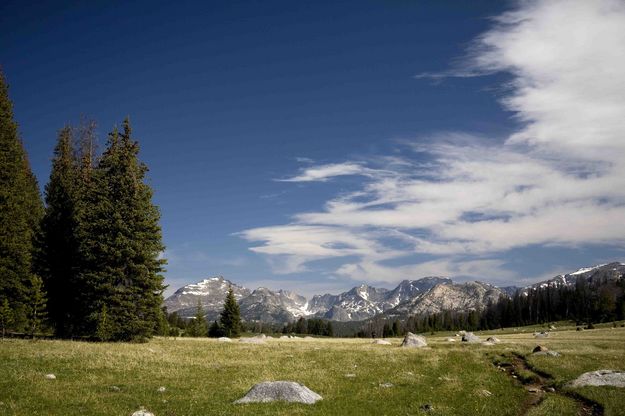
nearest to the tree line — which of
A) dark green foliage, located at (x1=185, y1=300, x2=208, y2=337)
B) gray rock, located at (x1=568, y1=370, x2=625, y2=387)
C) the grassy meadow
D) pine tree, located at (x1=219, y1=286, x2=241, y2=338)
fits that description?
the grassy meadow

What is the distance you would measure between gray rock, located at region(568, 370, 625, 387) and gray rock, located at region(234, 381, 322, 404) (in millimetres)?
15786

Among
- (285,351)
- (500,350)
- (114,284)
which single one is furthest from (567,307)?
(114,284)

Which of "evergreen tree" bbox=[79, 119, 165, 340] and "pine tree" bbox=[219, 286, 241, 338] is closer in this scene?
"evergreen tree" bbox=[79, 119, 165, 340]

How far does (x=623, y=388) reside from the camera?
23.3m

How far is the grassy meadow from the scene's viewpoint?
1862cm

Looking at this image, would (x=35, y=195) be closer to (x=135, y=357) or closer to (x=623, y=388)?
(x=135, y=357)

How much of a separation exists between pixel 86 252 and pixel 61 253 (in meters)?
8.15

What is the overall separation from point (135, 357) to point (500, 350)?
36995 millimetres

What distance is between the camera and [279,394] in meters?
20.4

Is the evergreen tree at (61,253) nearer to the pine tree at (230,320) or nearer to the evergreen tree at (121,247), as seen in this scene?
the evergreen tree at (121,247)

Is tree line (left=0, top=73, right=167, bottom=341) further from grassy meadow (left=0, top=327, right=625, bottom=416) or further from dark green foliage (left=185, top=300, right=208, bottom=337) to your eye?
dark green foliage (left=185, top=300, right=208, bottom=337)

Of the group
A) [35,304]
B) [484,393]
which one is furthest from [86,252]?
[484,393]

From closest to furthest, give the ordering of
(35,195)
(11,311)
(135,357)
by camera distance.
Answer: (135,357) → (11,311) → (35,195)

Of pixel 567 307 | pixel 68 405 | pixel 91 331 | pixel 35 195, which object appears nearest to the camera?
pixel 68 405
